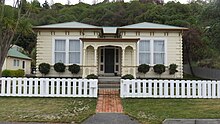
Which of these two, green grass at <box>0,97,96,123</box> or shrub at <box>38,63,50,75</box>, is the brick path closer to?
green grass at <box>0,97,96,123</box>

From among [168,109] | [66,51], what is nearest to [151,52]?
[66,51]

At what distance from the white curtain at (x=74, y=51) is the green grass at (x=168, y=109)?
34.2 ft

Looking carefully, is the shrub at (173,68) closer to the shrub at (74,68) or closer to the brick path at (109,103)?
the shrub at (74,68)

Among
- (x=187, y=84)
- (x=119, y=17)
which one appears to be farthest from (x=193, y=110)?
(x=119, y=17)

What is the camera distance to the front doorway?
922 inches

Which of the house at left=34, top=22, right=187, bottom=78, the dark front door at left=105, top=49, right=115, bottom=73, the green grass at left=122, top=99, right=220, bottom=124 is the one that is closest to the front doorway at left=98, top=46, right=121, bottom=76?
the dark front door at left=105, top=49, right=115, bottom=73

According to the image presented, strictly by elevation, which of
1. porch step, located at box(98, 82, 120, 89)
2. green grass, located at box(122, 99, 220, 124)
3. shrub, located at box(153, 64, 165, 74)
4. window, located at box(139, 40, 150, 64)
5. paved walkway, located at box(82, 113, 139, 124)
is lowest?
paved walkway, located at box(82, 113, 139, 124)

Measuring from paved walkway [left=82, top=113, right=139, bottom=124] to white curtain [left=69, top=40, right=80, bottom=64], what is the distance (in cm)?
1317

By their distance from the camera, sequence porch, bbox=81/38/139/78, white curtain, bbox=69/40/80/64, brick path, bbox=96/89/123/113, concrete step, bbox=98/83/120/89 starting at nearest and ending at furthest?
1. brick path, bbox=96/89/123/113
2. concrete step, bbox=98/83/120/89
3. porch, bbox=81/38/139/78
4. white curtain, bbox=69/40/80/64

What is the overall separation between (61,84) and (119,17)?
4470cm

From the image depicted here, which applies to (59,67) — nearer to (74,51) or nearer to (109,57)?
(74,51)

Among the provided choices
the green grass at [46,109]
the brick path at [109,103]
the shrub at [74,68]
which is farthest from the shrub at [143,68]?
the green grass at [46,109]

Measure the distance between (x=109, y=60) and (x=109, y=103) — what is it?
39.9 ft

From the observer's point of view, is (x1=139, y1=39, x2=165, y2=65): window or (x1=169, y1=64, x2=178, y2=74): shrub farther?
(x1=139, y1=39, x2=165, y2=65): window
